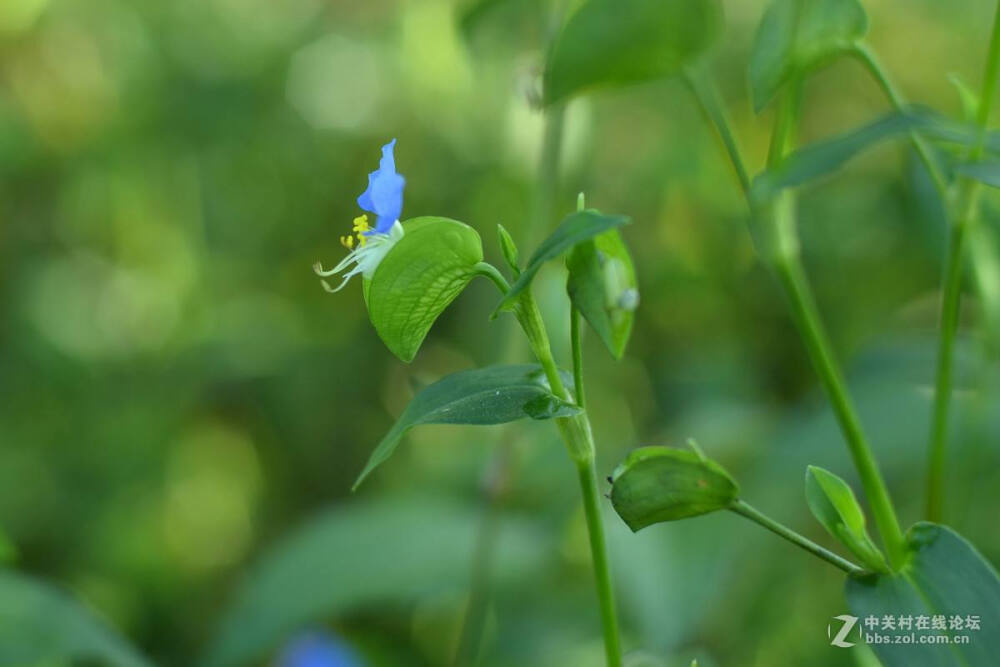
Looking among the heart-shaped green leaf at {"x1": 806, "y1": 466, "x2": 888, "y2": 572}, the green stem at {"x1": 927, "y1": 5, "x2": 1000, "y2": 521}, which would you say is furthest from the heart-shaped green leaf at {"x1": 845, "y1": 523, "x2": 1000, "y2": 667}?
the green stem at {"x1": 927, "y1": 5, "x2": 1000, "y2": 521}

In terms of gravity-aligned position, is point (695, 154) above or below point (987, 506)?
above

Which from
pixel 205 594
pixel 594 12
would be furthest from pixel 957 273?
pixel 205 594

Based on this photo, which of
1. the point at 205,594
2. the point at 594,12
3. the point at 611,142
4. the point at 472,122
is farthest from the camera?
the point at 611,142

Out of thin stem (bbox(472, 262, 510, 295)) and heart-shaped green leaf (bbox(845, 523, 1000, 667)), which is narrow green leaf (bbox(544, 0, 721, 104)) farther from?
heart-shaped green leaf (bbox(845, 523, 1000, 667))

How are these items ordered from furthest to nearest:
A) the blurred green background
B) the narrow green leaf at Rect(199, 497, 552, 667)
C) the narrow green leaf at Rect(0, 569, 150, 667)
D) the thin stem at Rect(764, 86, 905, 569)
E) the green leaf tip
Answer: the blurred green background < the narrow green leaf at Rect(199, 497, 552, 667) < the narrow green leaf at Rect(0, 569, 150, 667) < the thin stem at Rect(764, 86, 905, 569) < the green leaf tip

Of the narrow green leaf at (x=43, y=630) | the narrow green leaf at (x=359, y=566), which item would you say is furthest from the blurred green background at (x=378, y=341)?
the narrow green leaf at (x=43, y=630)

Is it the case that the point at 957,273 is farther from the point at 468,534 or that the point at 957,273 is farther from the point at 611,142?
the point at 611,142

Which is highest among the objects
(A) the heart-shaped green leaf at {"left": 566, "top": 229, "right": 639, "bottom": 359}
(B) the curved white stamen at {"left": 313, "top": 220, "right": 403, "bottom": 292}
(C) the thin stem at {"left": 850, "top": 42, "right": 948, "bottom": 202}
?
(C) the thin stem at {"left": 850, "top": 42, "right": 948, "bottom": 202}
